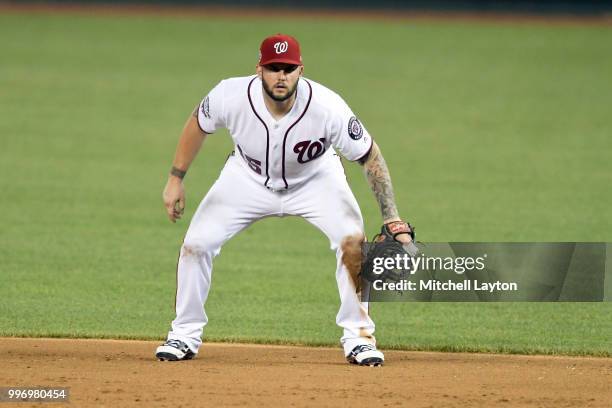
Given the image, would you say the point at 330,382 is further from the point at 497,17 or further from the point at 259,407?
the point at 497,17

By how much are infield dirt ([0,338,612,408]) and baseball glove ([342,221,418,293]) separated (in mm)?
555

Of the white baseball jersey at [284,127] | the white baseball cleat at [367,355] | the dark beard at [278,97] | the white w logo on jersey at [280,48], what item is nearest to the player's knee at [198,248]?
the white baseball jersey at [284,127]

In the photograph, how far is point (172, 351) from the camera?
729 cm

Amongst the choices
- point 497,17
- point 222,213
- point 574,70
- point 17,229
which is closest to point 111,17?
point 497,17

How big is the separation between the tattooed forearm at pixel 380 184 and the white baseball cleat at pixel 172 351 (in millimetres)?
1464

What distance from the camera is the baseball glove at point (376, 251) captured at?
7.11 m

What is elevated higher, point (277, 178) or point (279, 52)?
point (279, 52)

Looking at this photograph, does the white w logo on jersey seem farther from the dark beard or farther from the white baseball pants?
the white baseball pants

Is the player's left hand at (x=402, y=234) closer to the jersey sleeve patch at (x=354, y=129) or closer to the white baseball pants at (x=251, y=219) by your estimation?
the white baseball pants at (x=251, y=219)

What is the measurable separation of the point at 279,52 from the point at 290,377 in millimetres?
1885

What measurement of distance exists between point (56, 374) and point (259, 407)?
4.41ft

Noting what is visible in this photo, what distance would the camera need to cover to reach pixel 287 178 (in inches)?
288

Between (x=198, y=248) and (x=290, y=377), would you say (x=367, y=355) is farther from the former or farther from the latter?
(x=198, y=248)

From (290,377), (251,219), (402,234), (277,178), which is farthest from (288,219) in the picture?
(290,377)
